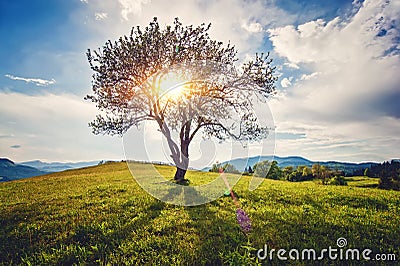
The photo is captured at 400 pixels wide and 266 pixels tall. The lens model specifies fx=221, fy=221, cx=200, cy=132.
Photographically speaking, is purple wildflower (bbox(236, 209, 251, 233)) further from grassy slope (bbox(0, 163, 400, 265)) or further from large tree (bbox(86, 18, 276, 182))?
large tree (bbox(86, 18, 276, 182))

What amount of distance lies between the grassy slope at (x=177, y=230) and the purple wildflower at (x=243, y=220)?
273mm

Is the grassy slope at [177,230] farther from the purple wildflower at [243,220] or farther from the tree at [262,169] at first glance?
the tree at [262,169]

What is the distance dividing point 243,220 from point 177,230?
2969 millimetres

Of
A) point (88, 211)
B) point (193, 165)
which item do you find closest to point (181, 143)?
point (193, 165)

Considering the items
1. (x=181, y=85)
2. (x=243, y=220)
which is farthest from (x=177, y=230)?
(x=181, y=85)

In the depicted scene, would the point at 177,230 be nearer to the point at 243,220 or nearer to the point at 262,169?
the point at 243,220

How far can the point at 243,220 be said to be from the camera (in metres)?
9.65

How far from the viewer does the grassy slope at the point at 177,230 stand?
6.73 metres

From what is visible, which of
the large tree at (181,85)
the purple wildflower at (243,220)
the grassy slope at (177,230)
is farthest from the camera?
the large tree at (181,85)

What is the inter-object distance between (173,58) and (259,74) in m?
8.32

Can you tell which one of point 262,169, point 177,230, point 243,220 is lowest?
point 177,230

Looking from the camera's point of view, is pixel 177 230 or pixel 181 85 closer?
pixel 177 230

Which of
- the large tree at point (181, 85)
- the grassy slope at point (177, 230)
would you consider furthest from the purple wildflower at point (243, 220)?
the large tree at point (181, 85)

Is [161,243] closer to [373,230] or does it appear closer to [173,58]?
[373,230]
